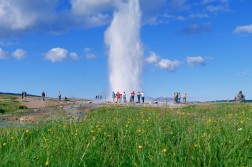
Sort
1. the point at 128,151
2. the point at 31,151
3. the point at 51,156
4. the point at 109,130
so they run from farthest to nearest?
the point at 109,130
the point at 128,151
the point at 31,151
the point at 51,156

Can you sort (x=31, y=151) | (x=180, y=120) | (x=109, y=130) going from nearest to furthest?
(x=31, y=151) → (x=109, y=130) → (x=180, y=120)

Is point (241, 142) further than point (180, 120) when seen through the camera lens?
No

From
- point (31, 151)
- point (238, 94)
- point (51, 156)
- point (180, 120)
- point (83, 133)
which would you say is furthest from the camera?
point (238, 94)

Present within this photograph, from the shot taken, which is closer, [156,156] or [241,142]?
[156,156]

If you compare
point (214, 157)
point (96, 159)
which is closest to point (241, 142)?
point (214, 157)

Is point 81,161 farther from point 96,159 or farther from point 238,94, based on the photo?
point 238,94

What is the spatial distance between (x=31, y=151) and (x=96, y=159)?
1253 millimetres

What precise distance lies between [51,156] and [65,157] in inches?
9.9

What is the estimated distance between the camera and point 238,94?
52.9 m

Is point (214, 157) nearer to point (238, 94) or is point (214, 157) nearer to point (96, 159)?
point (96, 159)

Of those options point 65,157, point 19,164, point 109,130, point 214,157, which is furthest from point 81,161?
point 109,130

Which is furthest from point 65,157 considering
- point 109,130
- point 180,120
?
point 180,120

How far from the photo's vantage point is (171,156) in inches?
295

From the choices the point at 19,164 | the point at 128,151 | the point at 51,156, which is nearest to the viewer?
the point at 19,164
